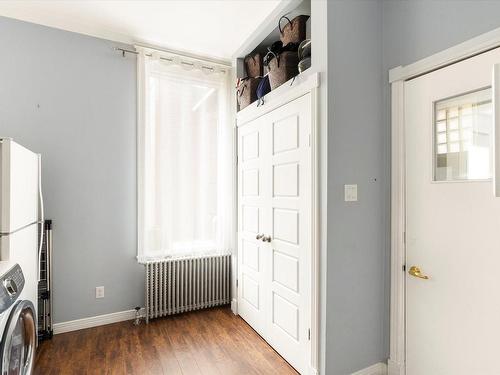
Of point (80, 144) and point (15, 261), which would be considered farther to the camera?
point (80, 144)

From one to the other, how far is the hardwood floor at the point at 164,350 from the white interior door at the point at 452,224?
1.04 m

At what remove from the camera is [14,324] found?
4.13ft

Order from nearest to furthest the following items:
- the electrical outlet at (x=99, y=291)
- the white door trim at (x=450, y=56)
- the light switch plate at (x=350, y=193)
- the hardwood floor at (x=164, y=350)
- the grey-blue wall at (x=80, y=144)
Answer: the white door trim at (x=450, y=56), the light switch plate at (x=350, y=193), the hardwood floor at (x=164, y=350), the grey-blue wall at (x=80, y=144), the electrical outlet at (x=99, y=291)

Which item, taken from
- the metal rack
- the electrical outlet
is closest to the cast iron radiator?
the electrical outlet

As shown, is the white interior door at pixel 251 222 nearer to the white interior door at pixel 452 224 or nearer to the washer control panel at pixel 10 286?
the white interior door at pixel 452 224

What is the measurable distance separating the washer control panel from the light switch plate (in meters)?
1.88

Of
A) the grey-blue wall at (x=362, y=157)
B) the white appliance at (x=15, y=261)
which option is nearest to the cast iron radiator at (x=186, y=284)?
the white appliance at (x=15, y=261)

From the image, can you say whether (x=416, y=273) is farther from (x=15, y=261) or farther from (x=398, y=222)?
(x=15, y=261)

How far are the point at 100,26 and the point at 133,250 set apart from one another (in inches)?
85.4

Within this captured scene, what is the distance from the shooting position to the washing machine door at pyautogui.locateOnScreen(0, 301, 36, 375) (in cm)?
117

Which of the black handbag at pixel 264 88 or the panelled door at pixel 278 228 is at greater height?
the black handbag at pixel 264 88

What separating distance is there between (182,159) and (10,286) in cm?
184

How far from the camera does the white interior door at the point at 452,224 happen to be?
1.43 m

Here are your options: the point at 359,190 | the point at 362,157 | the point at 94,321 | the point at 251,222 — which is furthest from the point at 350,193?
the point at 94,321
